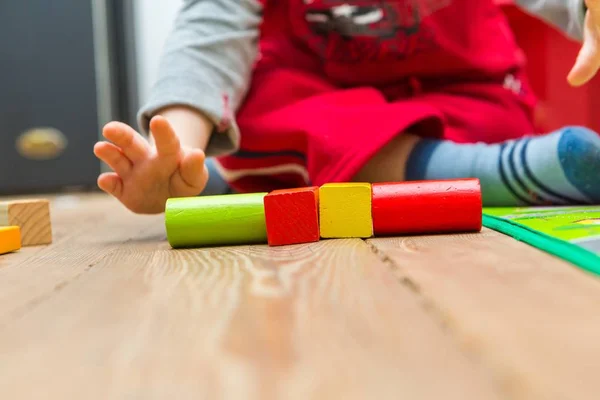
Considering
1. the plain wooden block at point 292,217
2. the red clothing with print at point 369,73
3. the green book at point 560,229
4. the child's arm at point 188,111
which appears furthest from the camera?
the red clothing with print at point 369,73

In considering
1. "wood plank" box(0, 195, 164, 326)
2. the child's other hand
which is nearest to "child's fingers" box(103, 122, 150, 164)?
"wood plank" box(0, 195, 164, 326)

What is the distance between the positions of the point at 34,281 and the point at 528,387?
39 centimetres

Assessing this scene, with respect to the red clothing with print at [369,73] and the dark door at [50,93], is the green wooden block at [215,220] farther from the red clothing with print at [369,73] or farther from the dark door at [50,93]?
the dark door at [50,93]

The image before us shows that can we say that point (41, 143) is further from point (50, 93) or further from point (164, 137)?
point (164, 137)

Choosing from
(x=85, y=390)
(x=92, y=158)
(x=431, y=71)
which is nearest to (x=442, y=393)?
(x=85, y=390)

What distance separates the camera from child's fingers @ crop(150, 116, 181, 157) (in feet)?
2.09

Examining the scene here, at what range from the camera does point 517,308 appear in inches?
13.5

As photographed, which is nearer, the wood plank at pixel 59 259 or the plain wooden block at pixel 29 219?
the wood plank at pixel 59 259

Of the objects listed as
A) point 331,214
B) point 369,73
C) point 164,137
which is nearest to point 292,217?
point 331,214

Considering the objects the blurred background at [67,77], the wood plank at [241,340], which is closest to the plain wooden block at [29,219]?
the wood plank at [241,340]

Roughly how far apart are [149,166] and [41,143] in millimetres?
1733

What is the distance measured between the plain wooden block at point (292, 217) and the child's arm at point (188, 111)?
15cm

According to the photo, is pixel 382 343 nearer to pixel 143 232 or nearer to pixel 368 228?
pixel 368 228

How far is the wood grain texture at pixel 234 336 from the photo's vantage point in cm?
26
